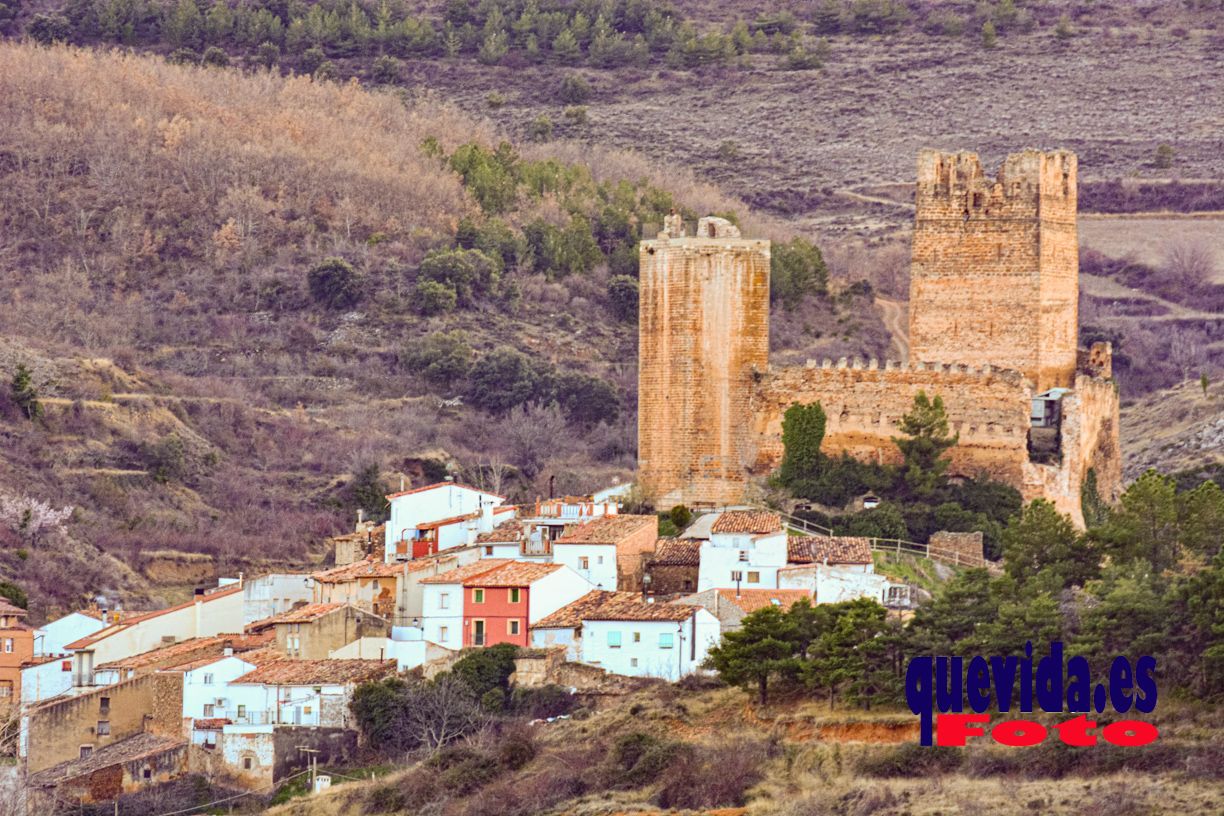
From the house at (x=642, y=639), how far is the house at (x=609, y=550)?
2.11 m

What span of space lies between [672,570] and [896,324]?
24.5 meters

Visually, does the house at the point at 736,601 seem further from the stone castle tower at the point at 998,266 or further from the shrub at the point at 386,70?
the shrub at the point at 386,70

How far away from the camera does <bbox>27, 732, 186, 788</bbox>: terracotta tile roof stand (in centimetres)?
4256

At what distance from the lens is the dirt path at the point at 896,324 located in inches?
2580

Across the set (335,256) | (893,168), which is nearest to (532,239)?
(335,256)

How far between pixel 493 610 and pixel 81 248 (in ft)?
103

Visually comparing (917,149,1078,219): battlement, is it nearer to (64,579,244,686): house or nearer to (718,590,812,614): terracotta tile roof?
(718,590,812,614): terracotta tile roof

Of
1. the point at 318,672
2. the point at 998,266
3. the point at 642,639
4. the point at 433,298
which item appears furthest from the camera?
the point at 433,298

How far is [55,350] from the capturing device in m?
65.9

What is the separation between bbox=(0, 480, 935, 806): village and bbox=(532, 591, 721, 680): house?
24 millimetres

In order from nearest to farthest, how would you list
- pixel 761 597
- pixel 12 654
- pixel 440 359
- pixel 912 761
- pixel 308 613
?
pixel 912 761 < pixel 761 597 < pixel 308 613 < pixel 12 654 < pixel 440 359

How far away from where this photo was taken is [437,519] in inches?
1941

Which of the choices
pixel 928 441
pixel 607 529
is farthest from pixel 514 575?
pixel 928 441

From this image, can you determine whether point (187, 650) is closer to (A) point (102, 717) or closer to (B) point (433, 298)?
(A) point (102, 717)
